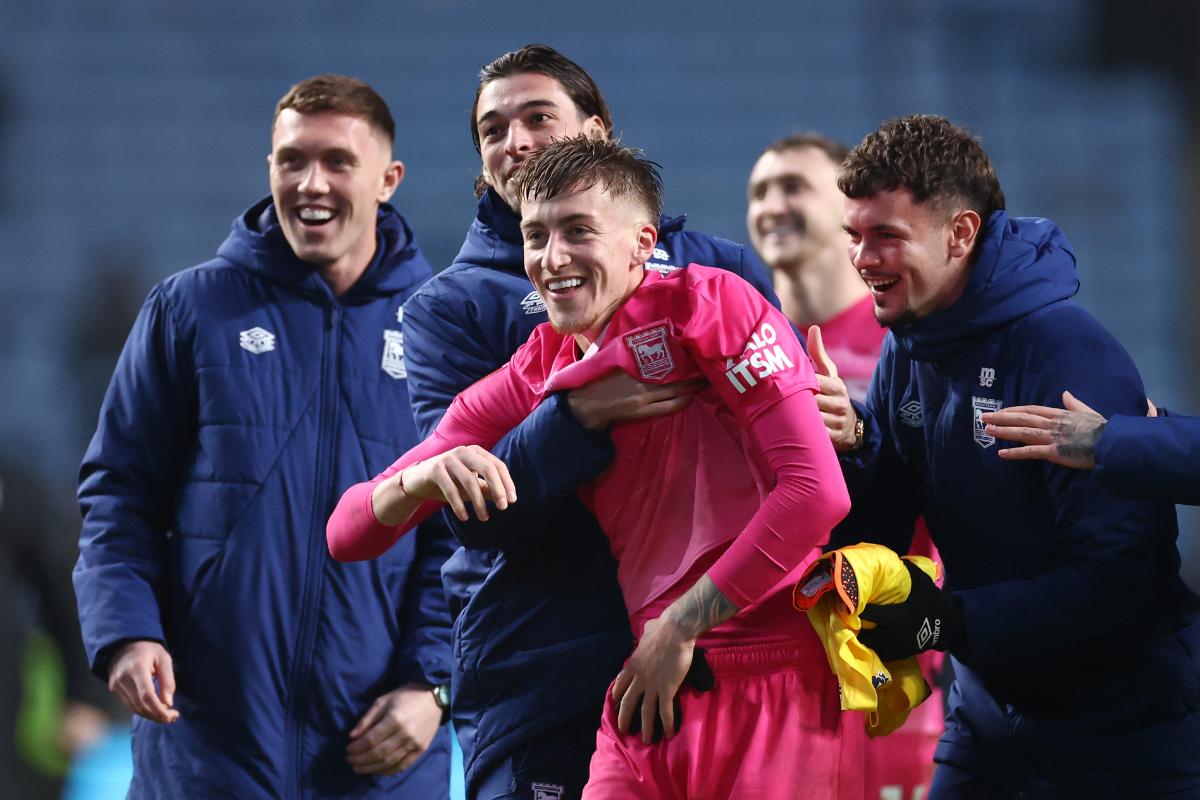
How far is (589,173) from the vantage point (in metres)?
2.61

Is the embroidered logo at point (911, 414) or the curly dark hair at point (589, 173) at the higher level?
the curly dark hair at point (589, 173)

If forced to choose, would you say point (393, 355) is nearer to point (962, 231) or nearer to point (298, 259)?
point (298, 259)

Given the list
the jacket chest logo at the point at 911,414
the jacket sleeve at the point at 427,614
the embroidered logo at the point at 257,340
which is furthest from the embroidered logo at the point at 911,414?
the embroidered logo at the point at 257,340

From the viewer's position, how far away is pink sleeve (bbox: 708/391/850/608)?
2.35 m

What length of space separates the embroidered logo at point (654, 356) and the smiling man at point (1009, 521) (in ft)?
1.75

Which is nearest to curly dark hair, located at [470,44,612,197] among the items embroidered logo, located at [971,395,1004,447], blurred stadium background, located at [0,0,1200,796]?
embroidered logo, located at [971,395,1004,447]

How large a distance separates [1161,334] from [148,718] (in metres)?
8.98

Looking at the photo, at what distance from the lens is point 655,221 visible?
8.93 feet

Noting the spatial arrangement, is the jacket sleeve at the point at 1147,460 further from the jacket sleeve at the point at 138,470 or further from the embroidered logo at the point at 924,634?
the jacket sleeve at the point at 138,470

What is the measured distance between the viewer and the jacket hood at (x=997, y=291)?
2.78 meters

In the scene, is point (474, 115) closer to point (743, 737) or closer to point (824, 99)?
point (743, 737)

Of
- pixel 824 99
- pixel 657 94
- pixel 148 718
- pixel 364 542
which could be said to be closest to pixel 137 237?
pixel 657 94

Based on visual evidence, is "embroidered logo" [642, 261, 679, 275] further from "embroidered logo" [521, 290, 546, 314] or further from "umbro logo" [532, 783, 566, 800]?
"umbro logo" [532, 783, 566, 800]

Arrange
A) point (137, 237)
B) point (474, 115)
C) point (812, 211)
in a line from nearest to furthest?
1. point (474, 115)
2. point (812, 211)
3. point (137, 237)
